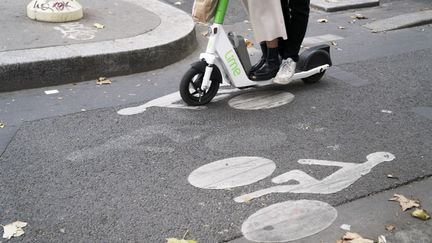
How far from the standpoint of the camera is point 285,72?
477 cm

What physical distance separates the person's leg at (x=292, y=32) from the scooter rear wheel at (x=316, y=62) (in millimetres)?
168

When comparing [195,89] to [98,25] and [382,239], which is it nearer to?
[382,239]

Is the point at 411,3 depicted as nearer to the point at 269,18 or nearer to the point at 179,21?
the point at 179,21

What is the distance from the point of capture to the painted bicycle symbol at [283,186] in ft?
9.48

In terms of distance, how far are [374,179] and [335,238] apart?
29.5 inches

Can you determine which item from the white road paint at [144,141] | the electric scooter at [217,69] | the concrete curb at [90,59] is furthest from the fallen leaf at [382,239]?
the concrete curb at [90,59]

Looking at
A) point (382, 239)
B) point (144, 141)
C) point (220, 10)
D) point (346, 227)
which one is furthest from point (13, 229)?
point (220, 10)

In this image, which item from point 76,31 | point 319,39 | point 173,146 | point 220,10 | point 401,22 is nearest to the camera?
point 173,146

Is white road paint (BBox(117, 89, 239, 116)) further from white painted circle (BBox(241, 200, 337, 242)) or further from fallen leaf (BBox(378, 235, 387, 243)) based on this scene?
fallen leaf (BBox(378, 235, 387, 243))

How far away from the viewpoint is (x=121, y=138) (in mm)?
3992

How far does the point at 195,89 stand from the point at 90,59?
1336 mm

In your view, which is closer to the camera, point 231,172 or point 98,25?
point 231,172

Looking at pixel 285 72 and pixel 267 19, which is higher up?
pixel 267 19

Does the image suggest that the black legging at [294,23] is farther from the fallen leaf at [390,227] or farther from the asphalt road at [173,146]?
the fallen leaf at [390,227]
